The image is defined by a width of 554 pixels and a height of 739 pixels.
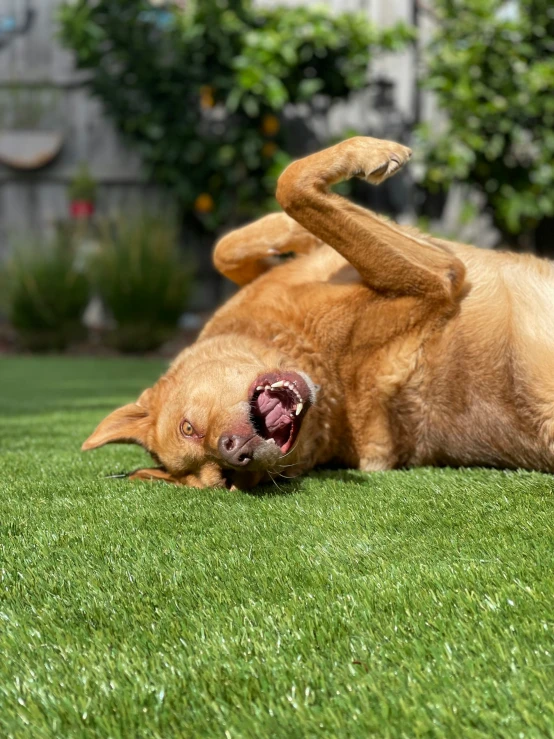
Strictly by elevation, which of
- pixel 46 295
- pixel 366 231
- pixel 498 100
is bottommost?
pixel 46 295

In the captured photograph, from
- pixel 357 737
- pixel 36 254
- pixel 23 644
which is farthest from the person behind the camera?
A: pixel 36 254

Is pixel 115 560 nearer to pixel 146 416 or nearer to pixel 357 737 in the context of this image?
pixel 357 737

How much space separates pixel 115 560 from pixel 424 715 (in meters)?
0.82

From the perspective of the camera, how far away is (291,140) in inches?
346

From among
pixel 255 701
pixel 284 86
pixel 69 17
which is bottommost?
pixel 255 701

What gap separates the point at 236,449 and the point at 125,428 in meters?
0.56

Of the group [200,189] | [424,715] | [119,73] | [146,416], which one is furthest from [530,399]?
[119,73]

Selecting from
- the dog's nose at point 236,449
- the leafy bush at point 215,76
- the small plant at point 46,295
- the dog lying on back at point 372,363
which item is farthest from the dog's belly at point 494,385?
the small plant at point 46,295

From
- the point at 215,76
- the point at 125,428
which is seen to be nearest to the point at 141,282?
the point at 215,76

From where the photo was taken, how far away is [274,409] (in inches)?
91.3

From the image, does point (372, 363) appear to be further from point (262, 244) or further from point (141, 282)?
point (141, 282)

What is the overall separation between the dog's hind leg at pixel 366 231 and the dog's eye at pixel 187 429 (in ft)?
2.47

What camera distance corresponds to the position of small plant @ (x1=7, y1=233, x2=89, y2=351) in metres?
8.13

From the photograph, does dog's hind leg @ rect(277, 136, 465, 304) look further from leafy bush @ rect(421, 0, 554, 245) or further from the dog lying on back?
leafy bush @ rect(421, 0, 554, 245)
